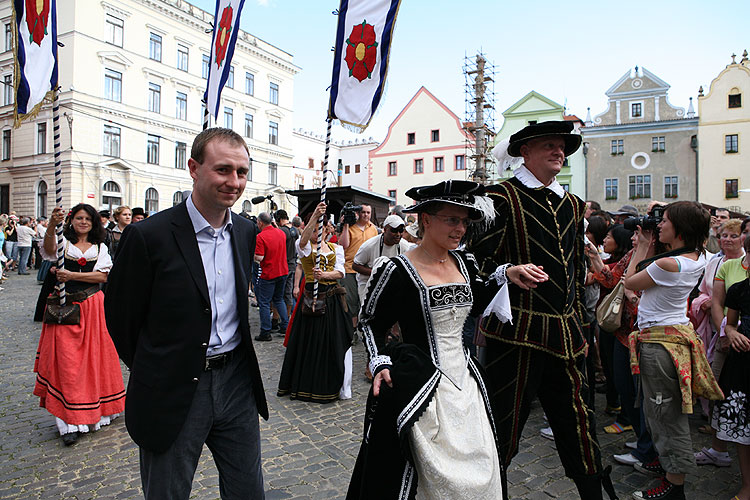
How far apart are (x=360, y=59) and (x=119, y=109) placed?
28.2 metres

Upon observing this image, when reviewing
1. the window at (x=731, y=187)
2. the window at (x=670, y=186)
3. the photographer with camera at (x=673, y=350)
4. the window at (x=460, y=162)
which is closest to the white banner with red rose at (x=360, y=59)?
the photographer with camera at (x=673, y=350)

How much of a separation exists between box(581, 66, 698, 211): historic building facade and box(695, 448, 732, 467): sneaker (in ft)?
99.4

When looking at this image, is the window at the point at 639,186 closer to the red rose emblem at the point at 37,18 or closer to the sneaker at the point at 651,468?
the sneaker at the point at 651,468

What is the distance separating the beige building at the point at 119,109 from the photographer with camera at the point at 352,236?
18022mm

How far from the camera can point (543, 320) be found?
2773mm

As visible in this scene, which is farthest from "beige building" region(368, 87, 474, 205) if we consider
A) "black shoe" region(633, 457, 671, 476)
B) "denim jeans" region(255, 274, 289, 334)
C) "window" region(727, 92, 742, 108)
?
"black shoe" region(633, 457, 671, 476)

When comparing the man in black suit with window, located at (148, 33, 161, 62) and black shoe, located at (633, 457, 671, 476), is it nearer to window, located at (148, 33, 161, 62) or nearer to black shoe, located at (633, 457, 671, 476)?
black shoe, located at (633, 457, 671, 476)

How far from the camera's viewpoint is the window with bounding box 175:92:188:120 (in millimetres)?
32194

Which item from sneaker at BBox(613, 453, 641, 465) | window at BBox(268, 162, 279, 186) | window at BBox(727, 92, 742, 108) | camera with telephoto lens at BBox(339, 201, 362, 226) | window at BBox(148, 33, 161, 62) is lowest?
sneaker at BBox(613, 453, 641, 465)

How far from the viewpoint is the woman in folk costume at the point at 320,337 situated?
5258mm

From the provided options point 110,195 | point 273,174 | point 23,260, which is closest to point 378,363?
point 23,260

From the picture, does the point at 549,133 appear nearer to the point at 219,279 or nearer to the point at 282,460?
the point at 219,279

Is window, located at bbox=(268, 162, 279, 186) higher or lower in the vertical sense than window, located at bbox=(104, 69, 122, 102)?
lower

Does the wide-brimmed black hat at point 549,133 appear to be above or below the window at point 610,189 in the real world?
below
